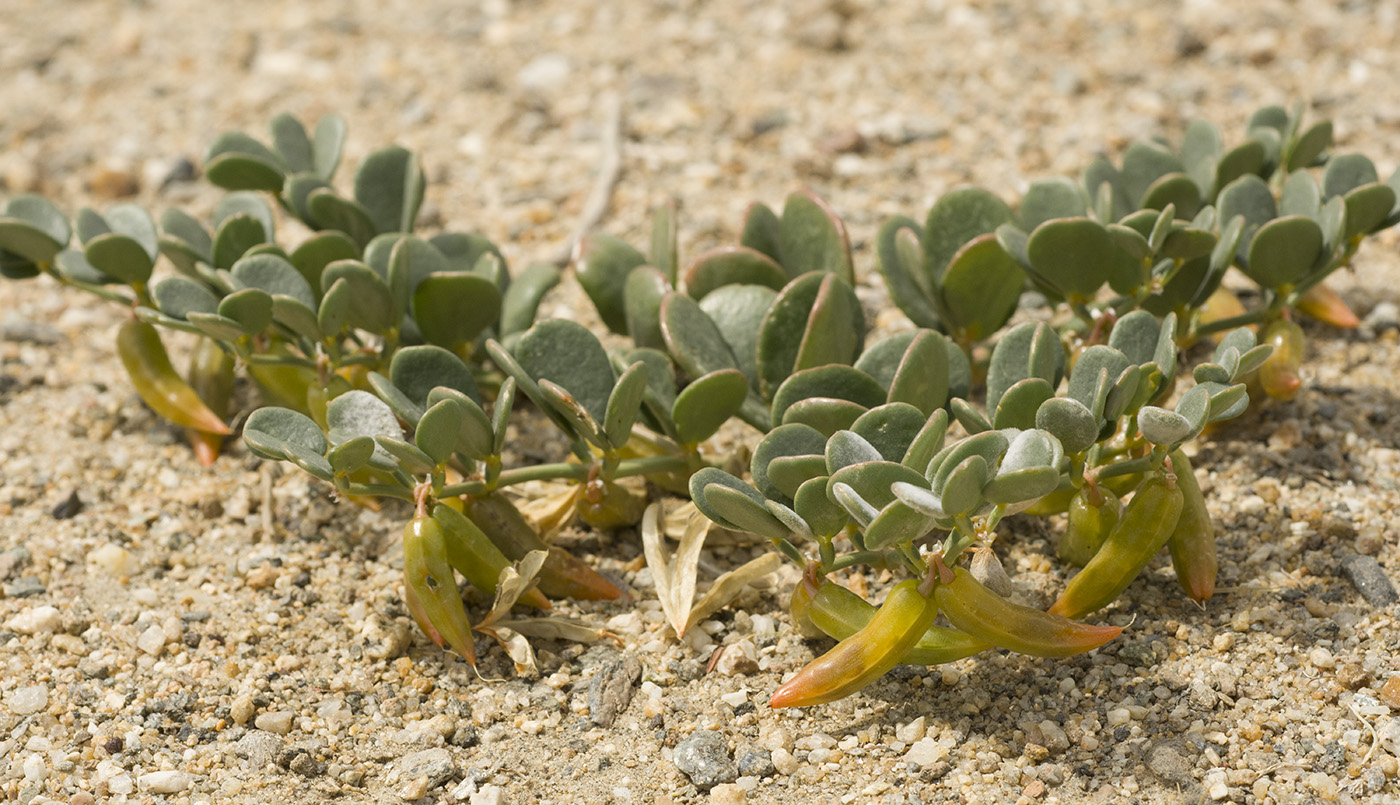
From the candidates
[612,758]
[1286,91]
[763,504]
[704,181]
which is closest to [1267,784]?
[763,504]

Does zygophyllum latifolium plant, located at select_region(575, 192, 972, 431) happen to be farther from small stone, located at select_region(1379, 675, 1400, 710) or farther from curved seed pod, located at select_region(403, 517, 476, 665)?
small stone, located at select_region(1379, 675, 1400, 710)

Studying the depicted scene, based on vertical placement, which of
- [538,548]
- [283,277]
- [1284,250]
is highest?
[1284,250]

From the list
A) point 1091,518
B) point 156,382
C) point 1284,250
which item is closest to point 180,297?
point 156,382

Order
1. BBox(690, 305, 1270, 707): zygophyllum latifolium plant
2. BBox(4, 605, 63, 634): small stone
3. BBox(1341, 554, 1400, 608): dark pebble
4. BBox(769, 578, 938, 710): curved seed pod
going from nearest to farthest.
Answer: BBox(690, 305, 1270, 707): zygophyllum latifolium plant < BBox(769, 578, 938, 710): curved seed pod < BBox(1341, 554, 1400, 608): dark pebble < BBox(4, 605, 63, 634): small stone

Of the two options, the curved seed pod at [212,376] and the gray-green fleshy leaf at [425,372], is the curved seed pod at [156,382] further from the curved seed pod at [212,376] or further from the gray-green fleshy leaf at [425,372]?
the gray-green fleshy leaf at [425,372]

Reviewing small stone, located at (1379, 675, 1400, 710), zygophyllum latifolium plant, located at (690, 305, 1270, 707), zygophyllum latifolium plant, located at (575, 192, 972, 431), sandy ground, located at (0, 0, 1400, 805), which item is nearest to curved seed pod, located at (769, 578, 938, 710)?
zygophyllum latifolium plant, located at (690, 305, 1270, 707)

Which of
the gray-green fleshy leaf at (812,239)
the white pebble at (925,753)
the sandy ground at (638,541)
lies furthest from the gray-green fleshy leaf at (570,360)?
the white pebble at (925,753)

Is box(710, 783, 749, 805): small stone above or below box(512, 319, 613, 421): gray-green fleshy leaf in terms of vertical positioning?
below

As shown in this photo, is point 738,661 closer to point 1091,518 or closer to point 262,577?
point 1091,518
